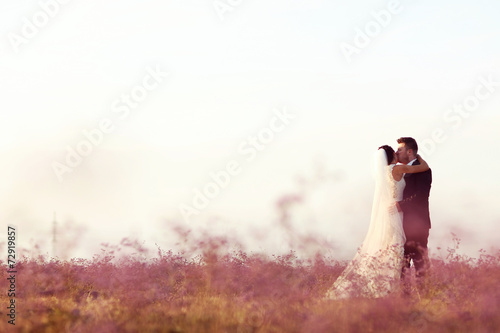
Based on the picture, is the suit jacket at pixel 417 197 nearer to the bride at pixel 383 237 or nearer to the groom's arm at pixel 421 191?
the groom's arm at pixel 421 191

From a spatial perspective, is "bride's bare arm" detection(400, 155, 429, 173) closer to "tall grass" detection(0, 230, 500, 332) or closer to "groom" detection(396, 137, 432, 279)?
"groom" detection(396, 137, 432, 279)

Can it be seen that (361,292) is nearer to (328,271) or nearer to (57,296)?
(328,271)

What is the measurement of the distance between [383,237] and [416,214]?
2.21 ft

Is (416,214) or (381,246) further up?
(416,214)

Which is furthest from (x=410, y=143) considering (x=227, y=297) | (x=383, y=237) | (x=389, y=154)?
(x=227, y=297)

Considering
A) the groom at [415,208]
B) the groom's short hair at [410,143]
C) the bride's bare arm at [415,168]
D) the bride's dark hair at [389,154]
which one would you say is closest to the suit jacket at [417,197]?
the groom at [415,208]

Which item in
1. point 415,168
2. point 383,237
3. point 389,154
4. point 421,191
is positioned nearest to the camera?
point 415,168

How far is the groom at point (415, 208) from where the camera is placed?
34.7 ft

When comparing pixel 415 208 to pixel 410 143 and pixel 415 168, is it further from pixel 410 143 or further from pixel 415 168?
pixel 410 143

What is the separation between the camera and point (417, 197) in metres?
10.6

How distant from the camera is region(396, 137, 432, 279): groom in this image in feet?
34.7

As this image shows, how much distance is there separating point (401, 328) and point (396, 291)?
2.81m

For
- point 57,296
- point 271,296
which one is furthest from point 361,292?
point 57,296

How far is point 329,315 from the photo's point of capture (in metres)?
7.71
